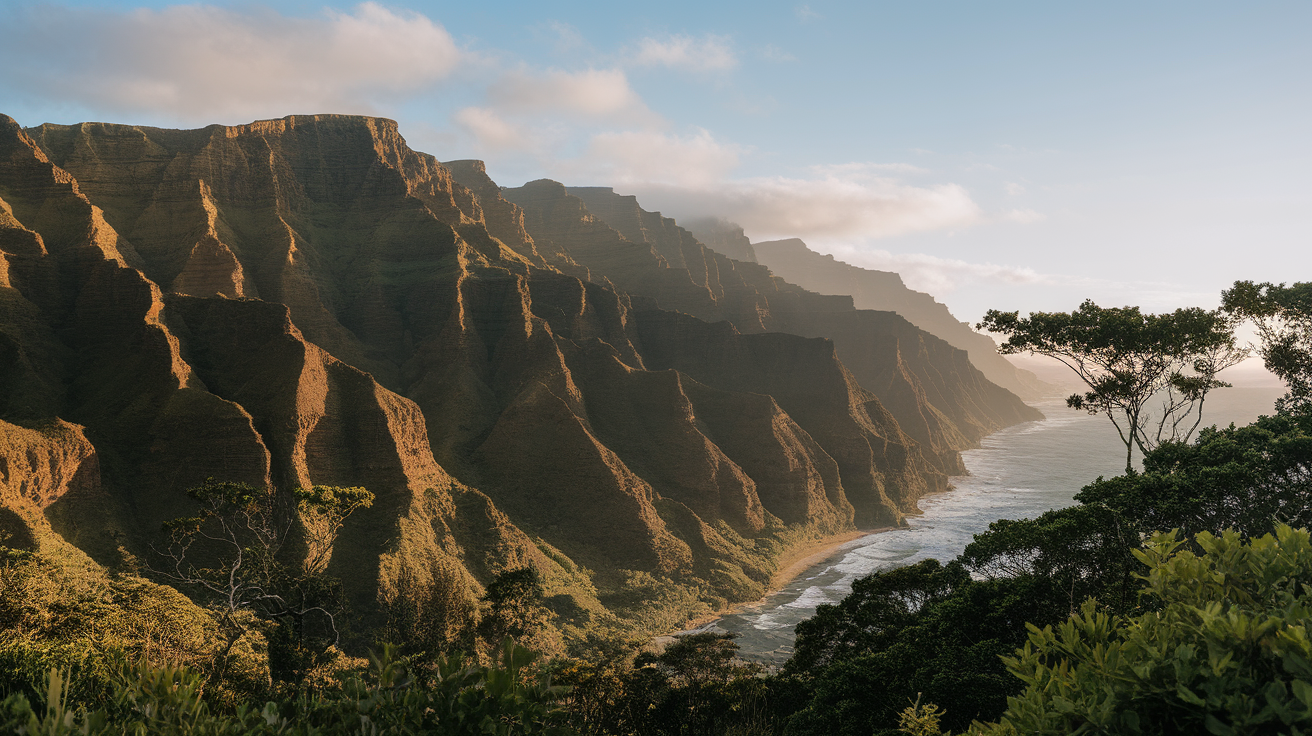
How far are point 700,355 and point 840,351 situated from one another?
60760 mm

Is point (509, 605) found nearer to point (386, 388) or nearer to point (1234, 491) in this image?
point (1234, 491)

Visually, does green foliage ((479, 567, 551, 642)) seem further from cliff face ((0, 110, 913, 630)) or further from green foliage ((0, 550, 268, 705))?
green foliage ((0, 550, 268, 705))

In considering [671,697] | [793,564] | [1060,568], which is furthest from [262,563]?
[793,564]

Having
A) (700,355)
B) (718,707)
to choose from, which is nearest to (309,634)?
(718,707)

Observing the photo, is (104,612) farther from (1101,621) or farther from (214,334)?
(214,334)

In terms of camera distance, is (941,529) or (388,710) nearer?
(388,710)

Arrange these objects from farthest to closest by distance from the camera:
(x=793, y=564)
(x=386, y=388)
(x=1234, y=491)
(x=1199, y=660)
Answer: (x=793, y=564) → (x=386, y=388) → (x=1234, y=491) → (x=1199, y=660)

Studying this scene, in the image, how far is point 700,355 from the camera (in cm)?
13238

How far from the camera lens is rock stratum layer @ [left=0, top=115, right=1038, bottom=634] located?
178ft

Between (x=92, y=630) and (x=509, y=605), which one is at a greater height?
(x=92, y=630)

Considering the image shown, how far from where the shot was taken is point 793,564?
88562 mm

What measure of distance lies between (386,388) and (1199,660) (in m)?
77.2

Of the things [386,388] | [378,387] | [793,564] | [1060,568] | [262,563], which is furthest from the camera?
[793,564]

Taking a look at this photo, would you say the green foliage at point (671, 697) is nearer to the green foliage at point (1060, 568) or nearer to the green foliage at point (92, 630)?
the green foliage at point (1060, 568)
